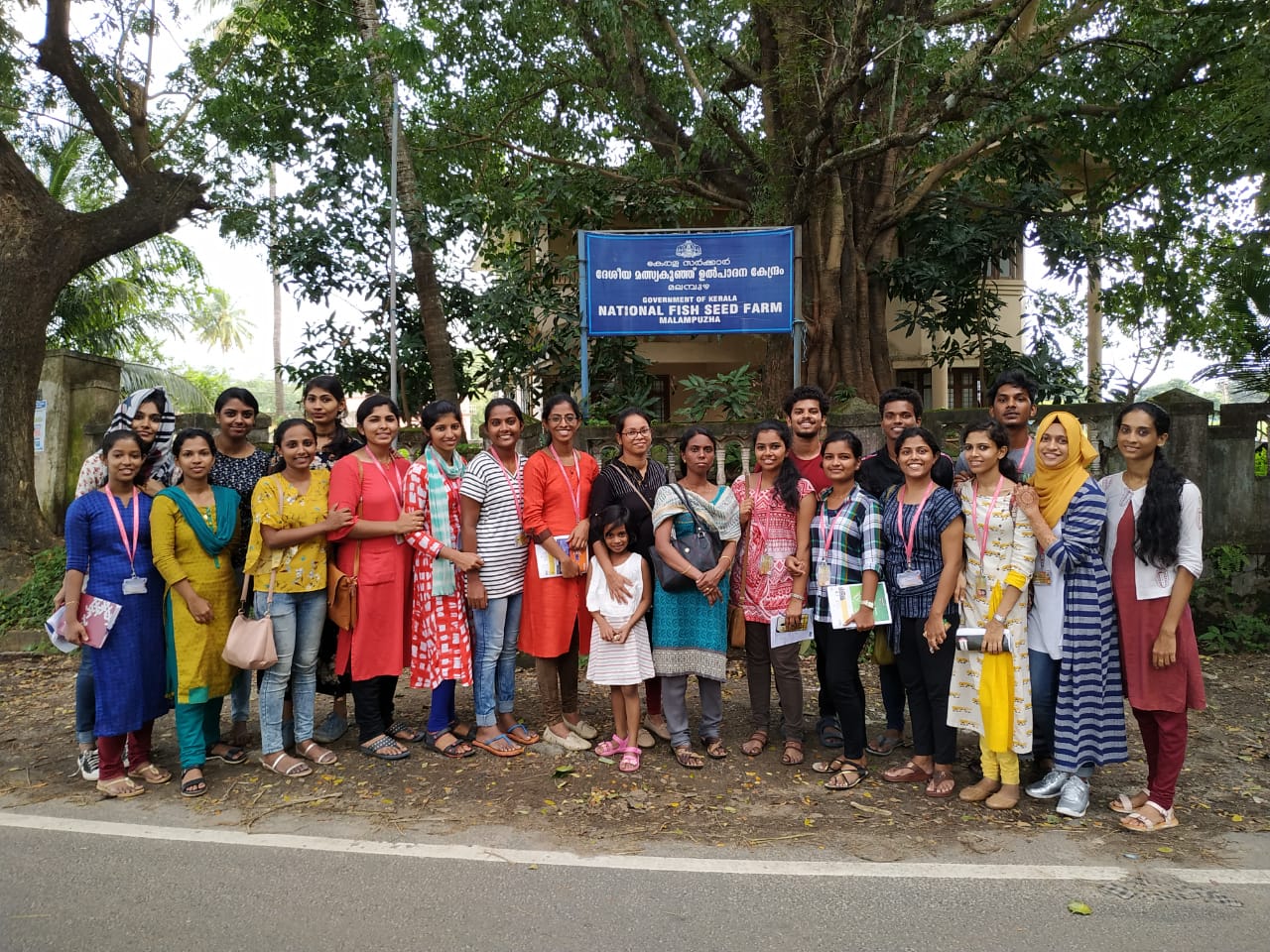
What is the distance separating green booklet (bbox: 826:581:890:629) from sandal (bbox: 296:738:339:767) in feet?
8.66

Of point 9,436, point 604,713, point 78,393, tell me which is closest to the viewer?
point 604,713

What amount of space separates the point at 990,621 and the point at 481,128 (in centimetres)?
883

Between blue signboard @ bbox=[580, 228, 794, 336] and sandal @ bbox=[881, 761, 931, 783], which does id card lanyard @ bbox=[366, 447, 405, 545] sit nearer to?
sandal @ bbox=[881, 761, 931, 783]

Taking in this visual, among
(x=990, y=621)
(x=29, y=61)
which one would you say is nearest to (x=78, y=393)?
(x=29, y=61)

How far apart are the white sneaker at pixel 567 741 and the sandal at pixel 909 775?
5.08 ft

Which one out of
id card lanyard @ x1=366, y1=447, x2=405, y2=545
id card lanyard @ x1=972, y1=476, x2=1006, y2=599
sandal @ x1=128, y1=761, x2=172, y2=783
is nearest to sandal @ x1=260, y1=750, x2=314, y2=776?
sandal @ x1=128, y1=761, x2=172, y2=783

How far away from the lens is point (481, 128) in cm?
1051

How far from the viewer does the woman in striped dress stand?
3.88 metres

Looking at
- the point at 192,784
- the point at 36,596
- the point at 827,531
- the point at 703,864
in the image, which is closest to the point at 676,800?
the point at 703,864

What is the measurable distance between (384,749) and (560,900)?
1.76m

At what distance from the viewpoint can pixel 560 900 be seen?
10.3ft

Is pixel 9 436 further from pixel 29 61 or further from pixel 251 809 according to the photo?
pixel 251 809

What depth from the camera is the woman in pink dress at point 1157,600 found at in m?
3.73

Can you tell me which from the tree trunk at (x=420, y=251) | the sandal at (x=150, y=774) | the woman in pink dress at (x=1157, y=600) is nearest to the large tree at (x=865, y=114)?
the tree trunk at (x=420, y=251)
